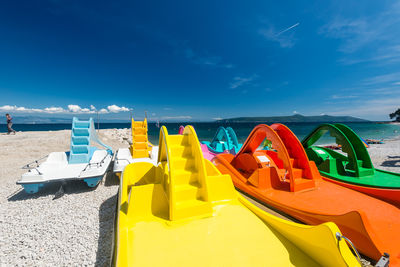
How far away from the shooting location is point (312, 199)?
4.14 m

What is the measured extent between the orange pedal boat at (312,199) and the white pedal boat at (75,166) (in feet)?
16.8

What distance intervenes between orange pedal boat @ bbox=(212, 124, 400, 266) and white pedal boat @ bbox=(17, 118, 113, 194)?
5.13m

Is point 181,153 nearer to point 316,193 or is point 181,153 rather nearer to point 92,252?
point 92,252

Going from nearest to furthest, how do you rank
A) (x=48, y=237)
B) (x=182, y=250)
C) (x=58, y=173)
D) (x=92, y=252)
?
(x=182, y=250) < (x=92, y=252) < (x=48, y=237) < (x=58, y=173)

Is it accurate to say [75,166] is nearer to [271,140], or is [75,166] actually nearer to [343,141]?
[271,140]

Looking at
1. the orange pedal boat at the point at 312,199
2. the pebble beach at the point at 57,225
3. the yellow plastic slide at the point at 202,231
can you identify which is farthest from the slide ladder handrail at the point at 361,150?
the pebble beach at the point at 57,225

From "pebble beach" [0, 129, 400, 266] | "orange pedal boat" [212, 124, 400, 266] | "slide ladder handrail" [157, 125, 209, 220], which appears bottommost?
"pebble beach" [0, 129, 400, 266]

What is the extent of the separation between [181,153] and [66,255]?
10.1ft

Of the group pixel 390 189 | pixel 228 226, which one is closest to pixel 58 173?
pixel 228 226

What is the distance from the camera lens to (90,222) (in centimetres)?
395

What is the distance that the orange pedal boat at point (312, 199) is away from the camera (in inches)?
108

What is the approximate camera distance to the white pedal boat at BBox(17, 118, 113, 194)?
4.85 metres

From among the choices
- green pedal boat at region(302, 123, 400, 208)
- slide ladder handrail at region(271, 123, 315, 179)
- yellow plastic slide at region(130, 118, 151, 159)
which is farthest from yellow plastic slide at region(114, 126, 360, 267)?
yellow plastic slide at region(130, 118, 151, 159)

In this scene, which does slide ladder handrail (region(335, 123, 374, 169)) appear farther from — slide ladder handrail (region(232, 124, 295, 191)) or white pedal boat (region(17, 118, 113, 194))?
white pedal boat (region(17, 118, 113, 194))
